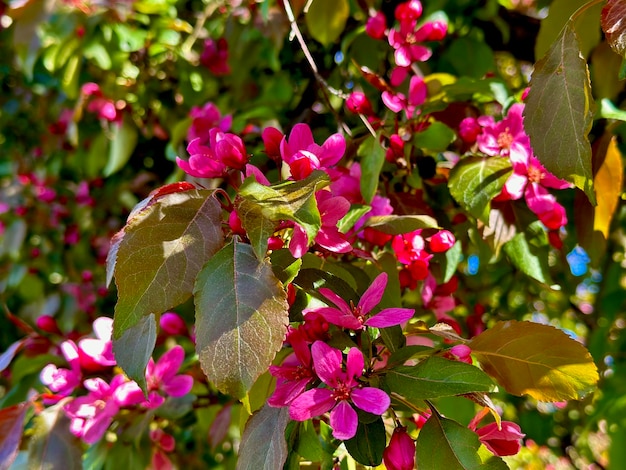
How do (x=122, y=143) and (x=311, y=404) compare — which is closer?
(x=311, y=404)

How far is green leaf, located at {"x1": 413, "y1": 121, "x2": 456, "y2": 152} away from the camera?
0.69 metres

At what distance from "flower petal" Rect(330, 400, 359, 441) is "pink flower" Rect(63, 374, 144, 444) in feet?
1.07

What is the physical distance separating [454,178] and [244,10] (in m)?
0.83

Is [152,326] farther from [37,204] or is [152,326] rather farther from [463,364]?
[37,204]

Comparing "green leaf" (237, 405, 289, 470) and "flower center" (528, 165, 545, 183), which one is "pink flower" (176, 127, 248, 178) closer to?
"green leaf" (237, 405, 289, 470)

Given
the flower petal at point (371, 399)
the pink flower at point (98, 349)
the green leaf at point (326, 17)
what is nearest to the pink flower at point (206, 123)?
the green leaf at point (326, 17)

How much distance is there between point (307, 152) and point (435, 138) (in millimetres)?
250

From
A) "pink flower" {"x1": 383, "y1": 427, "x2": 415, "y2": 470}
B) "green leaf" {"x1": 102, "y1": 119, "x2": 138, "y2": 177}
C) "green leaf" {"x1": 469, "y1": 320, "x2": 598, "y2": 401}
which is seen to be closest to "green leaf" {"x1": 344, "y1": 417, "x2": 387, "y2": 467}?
"pink flower" {"x1": 383, "y1": 427, "x2": 415, "y2": 470}

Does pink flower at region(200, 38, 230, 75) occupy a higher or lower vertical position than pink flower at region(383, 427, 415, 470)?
lower

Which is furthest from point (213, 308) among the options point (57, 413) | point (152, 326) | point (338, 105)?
point (338, 105)

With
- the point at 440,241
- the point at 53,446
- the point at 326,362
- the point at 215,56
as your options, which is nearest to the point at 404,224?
the point at 440,241

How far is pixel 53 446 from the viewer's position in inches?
29.0

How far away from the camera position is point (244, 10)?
1.34 meters

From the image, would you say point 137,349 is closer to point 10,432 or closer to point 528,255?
point 10,432
